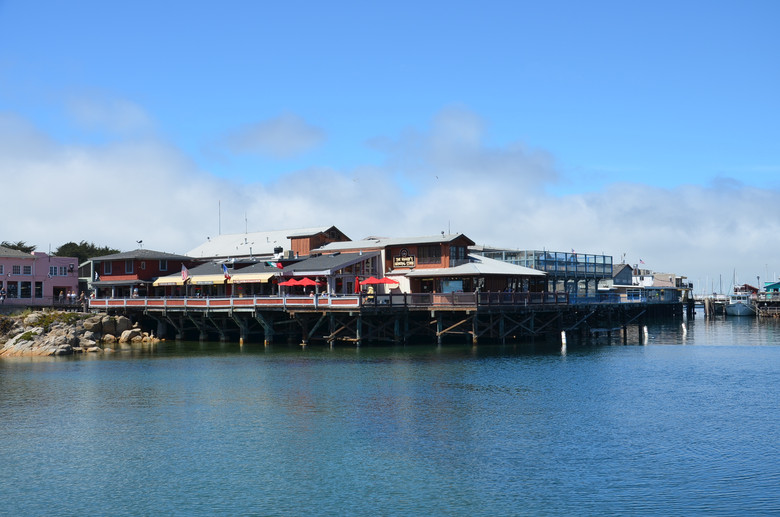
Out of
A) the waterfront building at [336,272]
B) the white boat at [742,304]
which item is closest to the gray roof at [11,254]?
the waterfront building at [336,272]

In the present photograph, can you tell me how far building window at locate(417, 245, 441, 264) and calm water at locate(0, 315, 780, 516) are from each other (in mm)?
18425

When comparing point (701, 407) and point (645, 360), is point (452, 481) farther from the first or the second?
point (645, 360)

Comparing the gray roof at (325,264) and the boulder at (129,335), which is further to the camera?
the boulder at (129,335)

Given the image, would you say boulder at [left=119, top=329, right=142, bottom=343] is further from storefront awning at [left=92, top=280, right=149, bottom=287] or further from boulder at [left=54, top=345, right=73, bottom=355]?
storefront awning at [left=92, top=280, right=149, bottom=287]

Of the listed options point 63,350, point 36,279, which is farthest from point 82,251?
point 63,350

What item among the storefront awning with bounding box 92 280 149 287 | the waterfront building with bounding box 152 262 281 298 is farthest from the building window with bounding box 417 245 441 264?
the storefront awning with bounding box 92 280 149 287

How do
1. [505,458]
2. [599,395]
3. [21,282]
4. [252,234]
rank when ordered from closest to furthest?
[505,458] < [599,395] < [21,282] < [252,234]

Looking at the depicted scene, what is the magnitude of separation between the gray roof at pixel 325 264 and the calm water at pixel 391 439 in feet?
53.8

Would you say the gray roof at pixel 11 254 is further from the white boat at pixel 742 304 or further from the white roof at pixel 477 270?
the white boat at pixel 742 304

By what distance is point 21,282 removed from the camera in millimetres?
83062

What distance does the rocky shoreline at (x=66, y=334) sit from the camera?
6031 centimetres

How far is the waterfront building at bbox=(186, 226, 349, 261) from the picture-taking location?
257 feet

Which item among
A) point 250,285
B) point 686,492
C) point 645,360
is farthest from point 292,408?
point 250,285

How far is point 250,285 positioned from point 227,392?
112 ft
